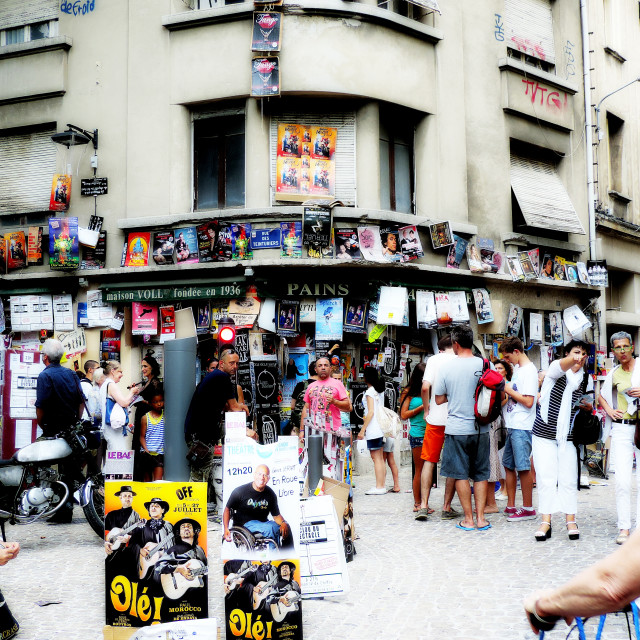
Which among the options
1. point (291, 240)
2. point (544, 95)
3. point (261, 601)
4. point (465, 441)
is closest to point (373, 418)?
point (465, 441)

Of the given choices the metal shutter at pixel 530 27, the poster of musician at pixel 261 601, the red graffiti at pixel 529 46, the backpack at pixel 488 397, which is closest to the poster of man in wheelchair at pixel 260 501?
the poster of musician at pixel 261 601

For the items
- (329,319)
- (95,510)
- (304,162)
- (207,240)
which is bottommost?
(95,510)

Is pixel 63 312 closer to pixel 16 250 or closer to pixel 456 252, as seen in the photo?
pixel 16 250

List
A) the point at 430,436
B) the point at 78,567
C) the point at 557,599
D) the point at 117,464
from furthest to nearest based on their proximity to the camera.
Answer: the point at 430,436
the point at 117,464
the point at 78,567
the point at 557,599

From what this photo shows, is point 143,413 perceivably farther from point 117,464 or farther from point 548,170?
point 548,170

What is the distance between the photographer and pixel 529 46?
55.0 feet

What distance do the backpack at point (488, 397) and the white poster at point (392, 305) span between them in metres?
5.23

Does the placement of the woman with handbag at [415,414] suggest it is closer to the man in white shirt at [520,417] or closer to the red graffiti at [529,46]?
the man in white shirt at [520,417]

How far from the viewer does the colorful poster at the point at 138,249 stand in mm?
14117

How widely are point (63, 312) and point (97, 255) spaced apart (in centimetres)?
122

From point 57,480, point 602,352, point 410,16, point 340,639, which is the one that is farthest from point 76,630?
point 602,352

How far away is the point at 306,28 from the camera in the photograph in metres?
13.6

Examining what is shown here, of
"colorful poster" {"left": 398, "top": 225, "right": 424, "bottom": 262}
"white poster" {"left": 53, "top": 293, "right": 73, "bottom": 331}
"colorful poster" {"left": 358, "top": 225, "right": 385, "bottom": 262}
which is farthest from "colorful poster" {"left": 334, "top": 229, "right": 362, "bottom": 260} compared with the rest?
"white poster" {"left": 53, "top": 293, "right": 73, "bottom": 331}

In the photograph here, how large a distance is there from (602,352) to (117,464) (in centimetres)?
1247
